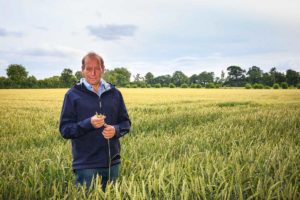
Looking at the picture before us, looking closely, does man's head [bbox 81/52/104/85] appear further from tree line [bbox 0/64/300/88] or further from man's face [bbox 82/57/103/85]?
tree line [bbox 0/64/300/88]

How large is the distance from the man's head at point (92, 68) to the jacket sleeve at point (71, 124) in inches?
11.2

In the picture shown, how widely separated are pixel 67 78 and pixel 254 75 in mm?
66171

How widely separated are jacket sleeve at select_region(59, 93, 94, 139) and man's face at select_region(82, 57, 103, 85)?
287mm

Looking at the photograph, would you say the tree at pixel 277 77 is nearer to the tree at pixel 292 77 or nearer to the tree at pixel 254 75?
the tree at pixel 292 77

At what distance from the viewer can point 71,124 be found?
2986mm

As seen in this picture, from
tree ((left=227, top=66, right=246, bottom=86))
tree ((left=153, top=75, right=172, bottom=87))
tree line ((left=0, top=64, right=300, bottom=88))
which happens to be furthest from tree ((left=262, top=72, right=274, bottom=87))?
tree ((left=153, top=75, right=172, bottom=87))

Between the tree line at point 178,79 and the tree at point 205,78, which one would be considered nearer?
the tree line at point 178,79

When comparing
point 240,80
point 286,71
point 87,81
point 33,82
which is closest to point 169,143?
point 87,81

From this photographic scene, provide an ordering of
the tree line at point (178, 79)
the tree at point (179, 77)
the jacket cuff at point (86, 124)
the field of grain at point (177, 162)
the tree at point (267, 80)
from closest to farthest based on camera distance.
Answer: the field of grain at point (177, 162)
the jacket cuff at point (86, 124)
the tree line at point (178, 79)
the tree at point (267, 80)
the tree at point (179, 77)

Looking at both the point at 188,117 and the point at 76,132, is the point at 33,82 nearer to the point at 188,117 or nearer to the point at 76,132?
the point at 188,117

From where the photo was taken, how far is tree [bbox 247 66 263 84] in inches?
4131

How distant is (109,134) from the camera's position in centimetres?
281

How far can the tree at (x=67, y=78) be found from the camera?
74.4 meters

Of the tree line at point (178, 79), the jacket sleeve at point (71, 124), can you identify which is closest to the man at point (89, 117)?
the jacket sleeve at point (71, 124)
